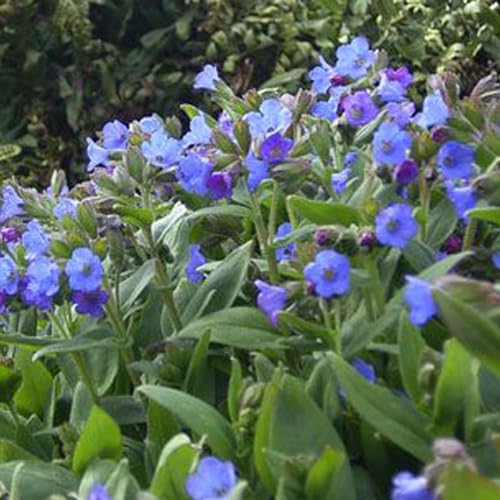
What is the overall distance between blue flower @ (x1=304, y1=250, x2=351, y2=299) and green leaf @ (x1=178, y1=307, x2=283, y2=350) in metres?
0.14

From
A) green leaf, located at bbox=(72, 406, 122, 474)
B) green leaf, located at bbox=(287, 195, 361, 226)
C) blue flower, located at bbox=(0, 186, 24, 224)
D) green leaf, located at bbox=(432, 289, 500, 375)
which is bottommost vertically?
green leaf, located at bbox=(72, 406, 122, 474)

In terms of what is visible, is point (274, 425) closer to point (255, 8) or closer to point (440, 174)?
point (440, 174)

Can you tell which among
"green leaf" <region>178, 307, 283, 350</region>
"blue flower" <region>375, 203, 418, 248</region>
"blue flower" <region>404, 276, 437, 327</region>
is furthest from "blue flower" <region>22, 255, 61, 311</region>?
"blue flower" <region>404, 276, 437, 327</region>

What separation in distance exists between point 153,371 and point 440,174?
0.44 metres

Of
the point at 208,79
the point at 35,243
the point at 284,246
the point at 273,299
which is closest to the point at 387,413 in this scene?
the point at 273,299

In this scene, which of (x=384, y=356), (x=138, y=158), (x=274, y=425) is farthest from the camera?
(x=138, y=158)

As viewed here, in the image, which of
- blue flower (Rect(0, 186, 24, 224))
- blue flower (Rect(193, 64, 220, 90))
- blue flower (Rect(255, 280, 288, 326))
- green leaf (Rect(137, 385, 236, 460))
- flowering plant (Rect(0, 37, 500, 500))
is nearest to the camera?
flowering plant (Rect(0, 37, 500, 500))

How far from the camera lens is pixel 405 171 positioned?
1.57 metres

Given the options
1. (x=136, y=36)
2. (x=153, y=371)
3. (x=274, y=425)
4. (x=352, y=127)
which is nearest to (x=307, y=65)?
(x=136, y=36)

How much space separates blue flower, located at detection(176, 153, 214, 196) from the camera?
5.51ft

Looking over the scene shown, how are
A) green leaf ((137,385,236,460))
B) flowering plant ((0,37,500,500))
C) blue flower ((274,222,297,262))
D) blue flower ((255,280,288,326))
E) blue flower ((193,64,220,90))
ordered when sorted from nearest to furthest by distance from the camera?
1. flowering plant ((0,37,500,500))
2. green leaf ((137,385,236,460))
3. blue flower ((255,280,288,326))
4. blue flower ((274,222,297,262))
5. blue flower ((193,64,220,90))

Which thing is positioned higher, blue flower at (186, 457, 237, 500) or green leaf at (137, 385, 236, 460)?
blue flower at (186, 457, 237, 500)

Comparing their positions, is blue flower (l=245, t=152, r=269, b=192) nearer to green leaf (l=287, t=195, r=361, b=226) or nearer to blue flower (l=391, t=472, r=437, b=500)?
green leaf (l=287, t=195, r=361, b=226)

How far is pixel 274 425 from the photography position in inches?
48.9
